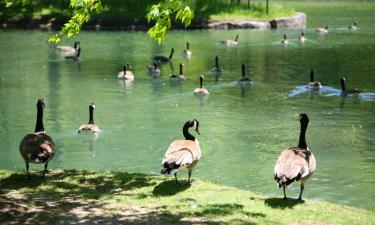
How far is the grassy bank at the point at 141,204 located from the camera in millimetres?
11750

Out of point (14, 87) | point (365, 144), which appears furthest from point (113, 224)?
point (14, 87)

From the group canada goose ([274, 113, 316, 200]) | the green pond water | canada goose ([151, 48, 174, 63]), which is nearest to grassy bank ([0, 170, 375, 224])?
canada goose ([274, 113, 316, 200])

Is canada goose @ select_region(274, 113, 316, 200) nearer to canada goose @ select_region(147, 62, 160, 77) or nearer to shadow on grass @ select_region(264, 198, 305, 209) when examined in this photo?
shadow on grass @ select_region(264, 198, 305, 209)

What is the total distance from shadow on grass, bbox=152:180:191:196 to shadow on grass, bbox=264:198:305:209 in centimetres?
210

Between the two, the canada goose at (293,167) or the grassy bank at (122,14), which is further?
the grassy bank at (122,14)

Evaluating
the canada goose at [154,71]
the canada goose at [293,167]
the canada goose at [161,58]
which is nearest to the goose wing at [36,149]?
the canada goose at [293,167]

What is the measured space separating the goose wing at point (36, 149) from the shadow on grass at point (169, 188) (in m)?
2.80

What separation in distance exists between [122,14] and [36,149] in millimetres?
72365

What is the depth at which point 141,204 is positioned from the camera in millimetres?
12938

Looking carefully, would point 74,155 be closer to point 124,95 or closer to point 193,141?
point 193,141

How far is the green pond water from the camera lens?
20.5m

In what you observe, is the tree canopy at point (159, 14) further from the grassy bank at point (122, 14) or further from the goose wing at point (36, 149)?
the grassy bank at point (122, 14)

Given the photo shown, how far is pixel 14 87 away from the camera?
3750 cm

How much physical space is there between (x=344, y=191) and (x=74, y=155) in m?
9.76
